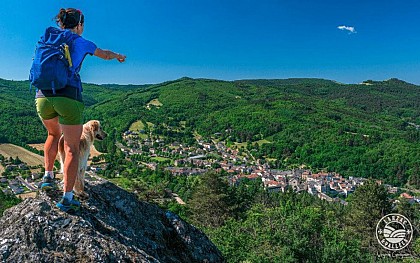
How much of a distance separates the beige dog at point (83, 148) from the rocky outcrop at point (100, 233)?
230 mm

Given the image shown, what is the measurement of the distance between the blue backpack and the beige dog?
1.24 metres

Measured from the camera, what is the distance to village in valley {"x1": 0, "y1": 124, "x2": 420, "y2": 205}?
71.4m

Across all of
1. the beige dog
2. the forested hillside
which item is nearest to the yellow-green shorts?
the beige dog

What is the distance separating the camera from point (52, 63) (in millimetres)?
4121

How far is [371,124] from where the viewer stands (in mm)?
153000

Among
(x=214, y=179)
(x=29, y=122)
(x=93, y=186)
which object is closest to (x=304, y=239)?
(x=93, y=186)

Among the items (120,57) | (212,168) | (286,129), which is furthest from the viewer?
(286,129)

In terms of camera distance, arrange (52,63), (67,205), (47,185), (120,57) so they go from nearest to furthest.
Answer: (52,63) → (67,205) → (120,57) → (47,185)

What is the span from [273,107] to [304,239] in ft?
553

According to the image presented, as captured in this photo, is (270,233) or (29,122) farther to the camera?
(29,122)

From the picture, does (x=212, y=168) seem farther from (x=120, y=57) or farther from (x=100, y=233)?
(x=100, y=233)

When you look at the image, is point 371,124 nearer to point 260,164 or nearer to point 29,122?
point 260,164

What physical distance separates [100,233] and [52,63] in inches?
89.7
